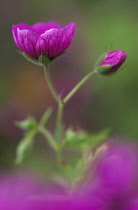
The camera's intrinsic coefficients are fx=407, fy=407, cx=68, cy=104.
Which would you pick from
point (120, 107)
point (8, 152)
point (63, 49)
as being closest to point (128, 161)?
point (63, 49)

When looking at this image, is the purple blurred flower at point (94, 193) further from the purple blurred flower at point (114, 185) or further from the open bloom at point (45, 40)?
the open bloom at point (45, 40)

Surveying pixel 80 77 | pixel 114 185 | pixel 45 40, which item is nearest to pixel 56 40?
pixel 45 40

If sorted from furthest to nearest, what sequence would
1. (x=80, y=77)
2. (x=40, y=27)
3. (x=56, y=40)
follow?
1. (x=80, y=77)
2. (x=40, y=27)
3. (x=56, y=40)

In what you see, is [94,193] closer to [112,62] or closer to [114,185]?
[114,185]

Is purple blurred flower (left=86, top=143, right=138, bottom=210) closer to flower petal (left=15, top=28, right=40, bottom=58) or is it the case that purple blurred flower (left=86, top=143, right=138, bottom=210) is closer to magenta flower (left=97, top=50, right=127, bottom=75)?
magenta flower (left=97, top=50, right=127, bottom=75)

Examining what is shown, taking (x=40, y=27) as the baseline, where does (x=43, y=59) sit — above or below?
below

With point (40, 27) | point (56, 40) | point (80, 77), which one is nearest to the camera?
point (56, 40)

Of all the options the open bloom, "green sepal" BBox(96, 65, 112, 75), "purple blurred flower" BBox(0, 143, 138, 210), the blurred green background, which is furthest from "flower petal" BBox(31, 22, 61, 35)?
the blurred green background
